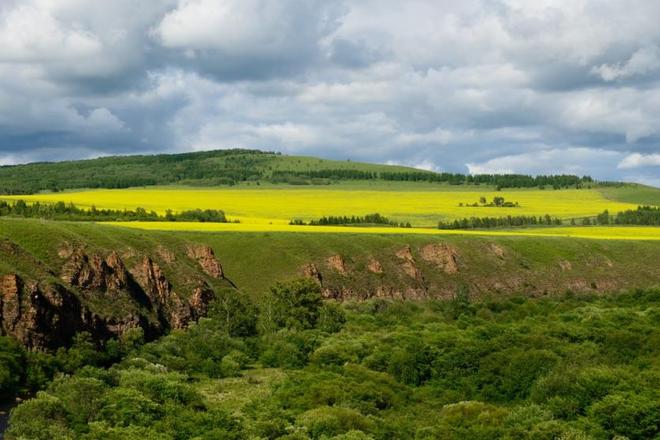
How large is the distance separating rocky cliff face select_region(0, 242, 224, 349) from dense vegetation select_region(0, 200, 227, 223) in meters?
29.0

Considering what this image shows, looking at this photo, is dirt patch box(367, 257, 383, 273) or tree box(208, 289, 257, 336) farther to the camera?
dirt patch box(367, 257, 383, 273)

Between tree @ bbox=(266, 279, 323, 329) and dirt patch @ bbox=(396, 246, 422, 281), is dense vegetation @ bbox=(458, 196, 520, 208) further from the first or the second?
tree @ bbox=(266, 279, 323, 329)

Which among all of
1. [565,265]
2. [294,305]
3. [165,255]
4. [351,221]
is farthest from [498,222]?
[165,255]

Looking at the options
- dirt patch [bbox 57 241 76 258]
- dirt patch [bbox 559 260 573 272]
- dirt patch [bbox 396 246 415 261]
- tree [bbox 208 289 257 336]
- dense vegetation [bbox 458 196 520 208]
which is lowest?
tree [bbox 208 289 257 336]

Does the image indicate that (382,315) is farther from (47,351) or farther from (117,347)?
(47,351)


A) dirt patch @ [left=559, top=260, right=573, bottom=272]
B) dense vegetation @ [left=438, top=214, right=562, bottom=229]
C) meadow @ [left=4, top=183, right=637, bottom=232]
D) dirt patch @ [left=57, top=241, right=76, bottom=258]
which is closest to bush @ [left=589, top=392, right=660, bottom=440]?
dirt patch @ [left=57, top=241, right=76, bottom=258]

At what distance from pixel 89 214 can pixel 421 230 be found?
55505 mm

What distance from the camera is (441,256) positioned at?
114 meters

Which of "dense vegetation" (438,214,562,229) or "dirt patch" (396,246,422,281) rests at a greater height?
"dense vegetation" (438,214,562,229)

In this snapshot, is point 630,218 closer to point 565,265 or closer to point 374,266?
point 565,265

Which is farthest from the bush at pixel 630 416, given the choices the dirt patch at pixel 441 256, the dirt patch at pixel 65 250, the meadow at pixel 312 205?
the meadow at pixel 312 205

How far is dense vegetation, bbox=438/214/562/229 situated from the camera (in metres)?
148

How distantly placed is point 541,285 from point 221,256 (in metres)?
48.9

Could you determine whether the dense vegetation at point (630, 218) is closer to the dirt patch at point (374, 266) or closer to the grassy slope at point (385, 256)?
the grassy slope at point (385, 256)
